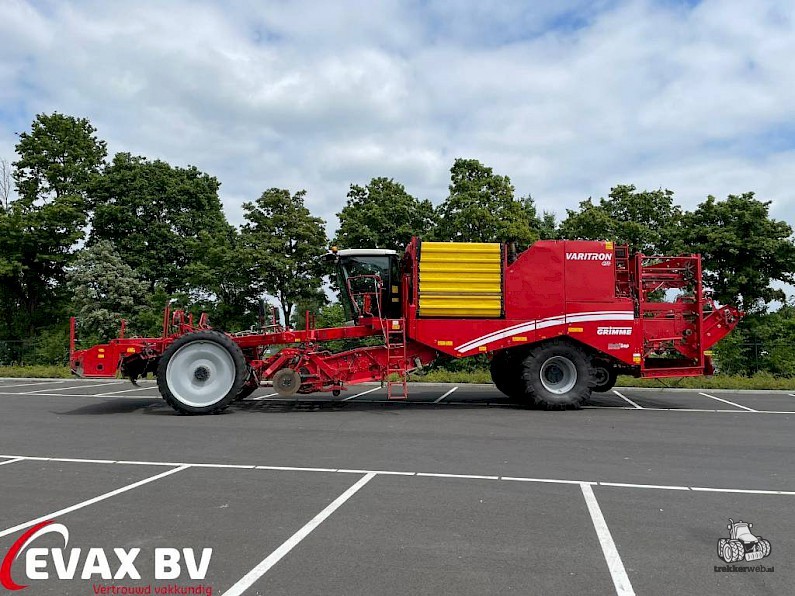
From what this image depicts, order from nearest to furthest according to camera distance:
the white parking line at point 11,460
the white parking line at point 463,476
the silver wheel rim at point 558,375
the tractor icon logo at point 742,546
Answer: the tractor icon logo at point 742,546, the white parking line at point 463,476, the white parking line at point 11,460, the silver wheel rim at point 558,375

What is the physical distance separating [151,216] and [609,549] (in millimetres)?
34703

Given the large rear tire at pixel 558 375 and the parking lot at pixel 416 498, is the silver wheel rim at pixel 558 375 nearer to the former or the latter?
the large rear tire at pixel 558 375

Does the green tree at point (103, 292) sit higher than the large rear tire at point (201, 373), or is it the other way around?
the green tree at point (103, 292)

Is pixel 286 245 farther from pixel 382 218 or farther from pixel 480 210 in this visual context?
pixel 480 210

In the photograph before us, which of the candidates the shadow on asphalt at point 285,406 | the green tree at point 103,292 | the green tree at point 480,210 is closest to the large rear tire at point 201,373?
the shadow on asphalt at point 285,406

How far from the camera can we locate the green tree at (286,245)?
85.9 ft

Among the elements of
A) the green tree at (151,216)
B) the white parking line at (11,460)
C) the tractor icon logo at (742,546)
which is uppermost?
the green tree at (151,216)

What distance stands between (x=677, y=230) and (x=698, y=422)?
1367 centimetres

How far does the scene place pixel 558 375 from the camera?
510 inches

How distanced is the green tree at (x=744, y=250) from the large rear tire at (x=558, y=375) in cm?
1149

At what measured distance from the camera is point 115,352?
12.6 m

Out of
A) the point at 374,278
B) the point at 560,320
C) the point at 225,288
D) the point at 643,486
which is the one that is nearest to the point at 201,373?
the point at 374,278

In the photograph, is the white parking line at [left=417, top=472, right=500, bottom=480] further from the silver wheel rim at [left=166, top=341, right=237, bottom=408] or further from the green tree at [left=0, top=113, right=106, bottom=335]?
the green tree at [left=0, top=113, right=106, bottom=335]

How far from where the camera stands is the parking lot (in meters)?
4.12
